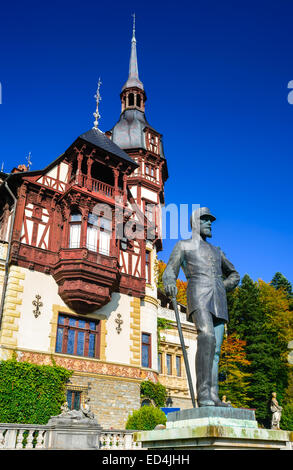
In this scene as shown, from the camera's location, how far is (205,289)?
6246 millimetres

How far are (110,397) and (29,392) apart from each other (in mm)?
4990

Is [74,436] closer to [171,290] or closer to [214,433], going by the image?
[171,290]

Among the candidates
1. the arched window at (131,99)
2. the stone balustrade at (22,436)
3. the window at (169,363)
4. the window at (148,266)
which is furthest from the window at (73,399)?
the arched window at (131,99)

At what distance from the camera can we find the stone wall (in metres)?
23.0

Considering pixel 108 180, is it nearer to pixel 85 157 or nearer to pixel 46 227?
pixel 85 157

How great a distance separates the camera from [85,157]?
2727 cm

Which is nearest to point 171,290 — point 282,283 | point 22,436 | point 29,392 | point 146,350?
point 22,436

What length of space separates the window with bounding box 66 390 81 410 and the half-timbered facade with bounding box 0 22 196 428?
5 cm

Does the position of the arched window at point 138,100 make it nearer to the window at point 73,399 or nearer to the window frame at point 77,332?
the window frame at point 77,332

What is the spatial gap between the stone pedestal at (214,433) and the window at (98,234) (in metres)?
20.2
